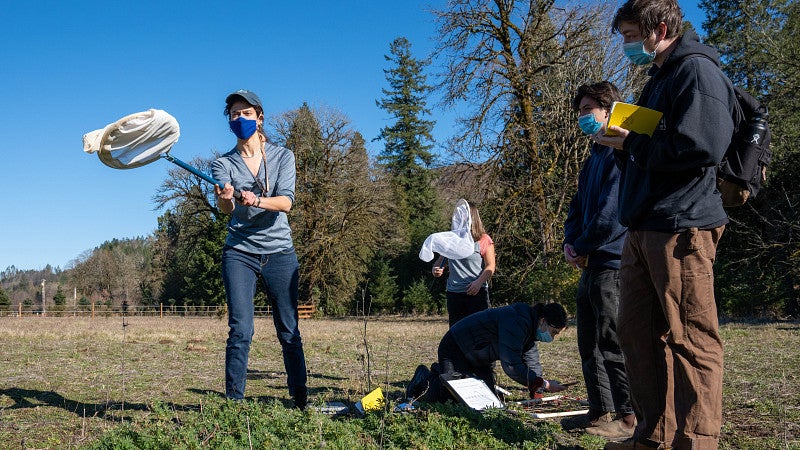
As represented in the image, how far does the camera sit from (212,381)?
688 centimetres

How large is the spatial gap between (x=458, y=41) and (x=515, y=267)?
321 inches

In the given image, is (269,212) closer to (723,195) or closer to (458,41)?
(723,195)

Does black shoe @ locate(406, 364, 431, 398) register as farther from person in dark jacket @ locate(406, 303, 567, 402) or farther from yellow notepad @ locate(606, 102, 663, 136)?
yellow notepad @ locate(606, 102, 663, 136)

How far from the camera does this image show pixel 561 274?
21.5 metres

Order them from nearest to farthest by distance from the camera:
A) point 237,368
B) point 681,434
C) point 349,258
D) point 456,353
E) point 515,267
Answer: point 681,434, point 237,368, point 456,353, point 515,267, point 349,258

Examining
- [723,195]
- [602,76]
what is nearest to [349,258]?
[602,76]

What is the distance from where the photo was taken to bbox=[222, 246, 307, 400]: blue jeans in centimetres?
476

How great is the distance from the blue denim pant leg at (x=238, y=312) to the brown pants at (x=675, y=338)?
8.68 ft

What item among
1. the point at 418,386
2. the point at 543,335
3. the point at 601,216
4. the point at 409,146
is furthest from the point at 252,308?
the point at 409,146

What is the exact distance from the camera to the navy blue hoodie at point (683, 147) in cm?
294

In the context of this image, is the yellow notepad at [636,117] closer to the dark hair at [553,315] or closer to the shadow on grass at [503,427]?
the shadow on grass at [503,427]

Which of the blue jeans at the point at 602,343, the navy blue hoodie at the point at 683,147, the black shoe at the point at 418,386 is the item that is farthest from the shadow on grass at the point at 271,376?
the navy blue hoodie at the point at 683,147

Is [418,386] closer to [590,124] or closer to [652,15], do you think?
[590,124]

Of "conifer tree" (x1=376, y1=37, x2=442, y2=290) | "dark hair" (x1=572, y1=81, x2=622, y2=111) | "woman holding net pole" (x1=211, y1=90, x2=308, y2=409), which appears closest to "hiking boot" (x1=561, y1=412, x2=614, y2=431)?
"woman holding net pole" (x1=211, y1=90, x2=308, y2=409)
